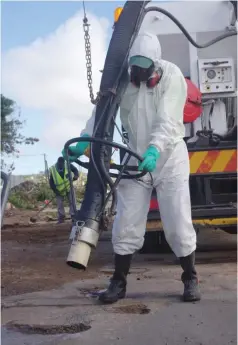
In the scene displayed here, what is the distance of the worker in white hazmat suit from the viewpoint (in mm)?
4570

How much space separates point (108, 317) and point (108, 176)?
96 cm

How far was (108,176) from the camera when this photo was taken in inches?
163

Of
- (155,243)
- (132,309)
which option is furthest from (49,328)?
(155,243)

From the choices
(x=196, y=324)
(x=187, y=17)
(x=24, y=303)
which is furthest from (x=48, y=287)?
(x=187, y=17)

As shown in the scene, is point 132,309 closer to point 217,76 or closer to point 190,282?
point 190,282

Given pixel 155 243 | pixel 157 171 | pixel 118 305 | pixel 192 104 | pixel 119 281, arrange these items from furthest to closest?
pixel 155 243 → pixel 192 104 → pixel 119 281 → pixel 157 171 → pixel 118 305

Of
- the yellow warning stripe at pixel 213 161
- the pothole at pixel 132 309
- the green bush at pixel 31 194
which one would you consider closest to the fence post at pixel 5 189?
the pothole at pixel 132 309

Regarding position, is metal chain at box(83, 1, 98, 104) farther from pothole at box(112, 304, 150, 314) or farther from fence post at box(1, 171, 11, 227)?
fence post at box(1, 171, 11, 227)

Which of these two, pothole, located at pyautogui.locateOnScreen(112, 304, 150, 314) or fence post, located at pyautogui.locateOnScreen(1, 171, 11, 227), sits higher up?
fence post, located at pyautogui.locateOnScreen(1, 171, 11, 227)

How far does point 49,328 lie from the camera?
3.93 m

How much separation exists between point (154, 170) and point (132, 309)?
1047mm

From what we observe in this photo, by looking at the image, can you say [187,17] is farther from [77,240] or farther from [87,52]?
[77,240]

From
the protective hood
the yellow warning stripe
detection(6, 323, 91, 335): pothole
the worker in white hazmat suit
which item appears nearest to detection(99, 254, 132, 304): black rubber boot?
the worker in white hazmat suit

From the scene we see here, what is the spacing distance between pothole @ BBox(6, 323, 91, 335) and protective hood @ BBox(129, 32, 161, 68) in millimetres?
2006
